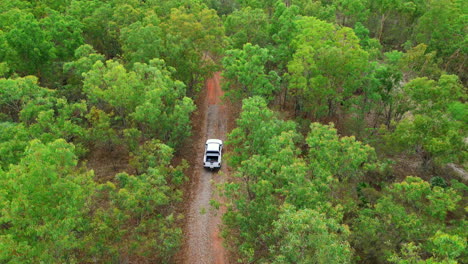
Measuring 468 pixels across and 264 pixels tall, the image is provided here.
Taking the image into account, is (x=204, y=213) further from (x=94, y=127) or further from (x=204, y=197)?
(x=94, y=127)

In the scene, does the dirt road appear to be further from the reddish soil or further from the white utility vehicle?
the white utility vehicle

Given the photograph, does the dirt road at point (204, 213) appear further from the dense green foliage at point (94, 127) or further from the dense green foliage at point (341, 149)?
the dense green foliage at point (341, 149)

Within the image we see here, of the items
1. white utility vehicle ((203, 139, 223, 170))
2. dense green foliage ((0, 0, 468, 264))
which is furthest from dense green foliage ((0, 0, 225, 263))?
white utility vehicle ((203, 139, 223, 170))

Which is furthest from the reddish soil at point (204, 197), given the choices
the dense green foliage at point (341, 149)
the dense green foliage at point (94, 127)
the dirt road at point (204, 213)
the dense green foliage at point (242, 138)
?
the dense green foliage at point (341, 149)

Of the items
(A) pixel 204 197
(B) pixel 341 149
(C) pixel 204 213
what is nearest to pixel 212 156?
(A) pixel 204 197

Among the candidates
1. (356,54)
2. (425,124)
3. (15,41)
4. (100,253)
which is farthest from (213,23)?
(100,253)

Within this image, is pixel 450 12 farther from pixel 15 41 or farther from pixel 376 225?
pixel 15 41

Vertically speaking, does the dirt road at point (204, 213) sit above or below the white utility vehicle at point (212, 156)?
below
